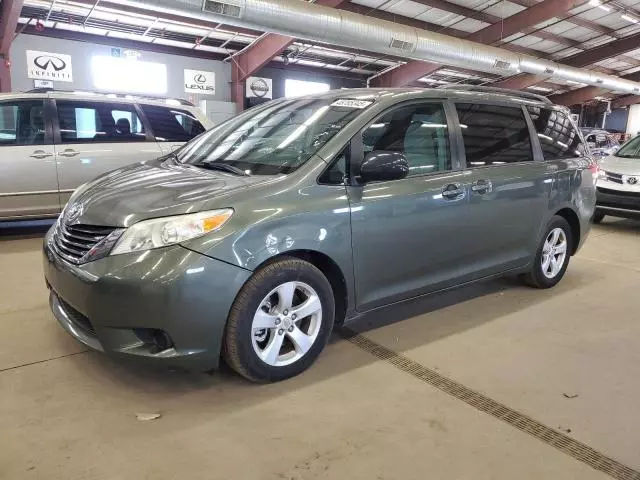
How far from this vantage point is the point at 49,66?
1115 cm

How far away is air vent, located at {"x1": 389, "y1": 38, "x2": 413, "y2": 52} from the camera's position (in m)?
9.68

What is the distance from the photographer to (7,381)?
234 centimetres

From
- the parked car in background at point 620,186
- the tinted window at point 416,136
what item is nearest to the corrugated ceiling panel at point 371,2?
the parked car in background at point 620,186

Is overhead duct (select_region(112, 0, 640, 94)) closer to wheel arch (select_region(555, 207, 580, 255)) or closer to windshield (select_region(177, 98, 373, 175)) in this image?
windshield (select_region(177, 98, 373, 175))

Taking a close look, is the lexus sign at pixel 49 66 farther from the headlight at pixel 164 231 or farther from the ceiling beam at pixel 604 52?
the ceiling beam at pixel 604 52

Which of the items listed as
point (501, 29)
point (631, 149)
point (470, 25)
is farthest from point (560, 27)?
point (631, 149)

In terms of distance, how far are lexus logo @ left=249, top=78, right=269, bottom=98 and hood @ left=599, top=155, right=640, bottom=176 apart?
32.2ft

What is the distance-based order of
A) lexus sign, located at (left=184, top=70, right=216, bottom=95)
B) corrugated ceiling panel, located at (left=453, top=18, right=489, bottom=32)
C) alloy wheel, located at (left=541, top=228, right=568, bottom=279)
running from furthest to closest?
1. lexus sign, located at (left=184, top=70, right=216, bottom=95)
2. corrugated ceiling panel, located at (left=453, top=18, right=489, bottom=32)
3. alloy wheel, located at (left=541, top=228, right=568, bottom=279)

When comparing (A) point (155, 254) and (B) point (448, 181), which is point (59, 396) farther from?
(B) point (448, 181)

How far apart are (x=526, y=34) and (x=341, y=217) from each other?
14.6 metres

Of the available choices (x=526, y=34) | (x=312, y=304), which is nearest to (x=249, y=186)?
(x=312, y=304)

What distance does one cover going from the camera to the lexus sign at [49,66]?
10.9 metres

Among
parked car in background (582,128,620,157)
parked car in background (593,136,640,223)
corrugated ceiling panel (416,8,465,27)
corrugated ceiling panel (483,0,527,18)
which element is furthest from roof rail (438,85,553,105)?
parked car in background (582,128,620,157)

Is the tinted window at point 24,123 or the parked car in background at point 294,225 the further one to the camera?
the tinted window at point 24,123
